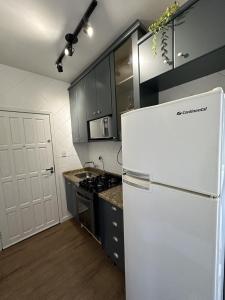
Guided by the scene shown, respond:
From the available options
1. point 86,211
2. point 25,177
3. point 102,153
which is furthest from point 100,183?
point 25,177

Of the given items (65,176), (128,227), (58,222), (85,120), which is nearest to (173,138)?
(128,227)

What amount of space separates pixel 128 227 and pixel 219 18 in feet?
4.98

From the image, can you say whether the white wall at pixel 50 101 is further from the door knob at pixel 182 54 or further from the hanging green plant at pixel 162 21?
the door knob at pixel 182 54

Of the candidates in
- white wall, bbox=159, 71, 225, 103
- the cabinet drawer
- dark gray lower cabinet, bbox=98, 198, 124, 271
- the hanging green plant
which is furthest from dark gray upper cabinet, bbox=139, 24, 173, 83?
the cabinet drawer

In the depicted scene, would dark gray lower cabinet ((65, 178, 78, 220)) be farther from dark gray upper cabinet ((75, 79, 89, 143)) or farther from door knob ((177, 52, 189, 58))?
door knob ((177, 52, 189, 58))

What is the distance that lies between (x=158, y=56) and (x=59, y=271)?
8.25 ft

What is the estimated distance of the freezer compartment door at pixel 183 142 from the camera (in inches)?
25.0

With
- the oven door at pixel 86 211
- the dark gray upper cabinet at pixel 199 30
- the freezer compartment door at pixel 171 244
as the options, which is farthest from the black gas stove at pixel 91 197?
the dark gray upper cabinet at pixel 199 30

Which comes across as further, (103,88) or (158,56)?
(103,88)

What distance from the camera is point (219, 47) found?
87 cm

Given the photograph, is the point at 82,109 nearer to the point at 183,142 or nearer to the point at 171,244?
the point at 183,142

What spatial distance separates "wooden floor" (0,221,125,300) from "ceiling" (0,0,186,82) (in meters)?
2.64

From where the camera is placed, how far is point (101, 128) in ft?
6.38

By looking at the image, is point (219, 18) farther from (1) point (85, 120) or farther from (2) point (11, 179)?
(2) point (11, 179)
